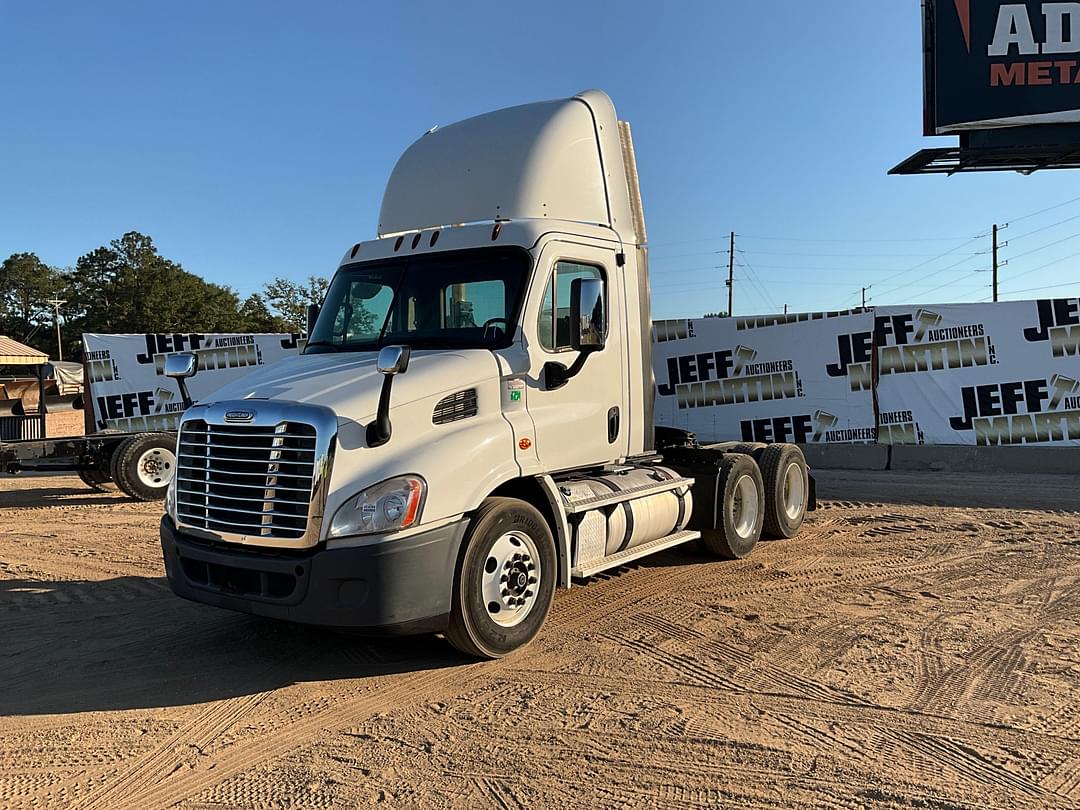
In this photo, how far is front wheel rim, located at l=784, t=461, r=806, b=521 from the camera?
29.9ft

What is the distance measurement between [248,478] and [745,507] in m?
5.25

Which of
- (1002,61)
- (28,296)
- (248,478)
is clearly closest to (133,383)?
(248,478)

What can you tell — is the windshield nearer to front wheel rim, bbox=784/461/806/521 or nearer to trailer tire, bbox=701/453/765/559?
trailer tire, bbox=701/453/765/559

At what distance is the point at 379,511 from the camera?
4586 mm

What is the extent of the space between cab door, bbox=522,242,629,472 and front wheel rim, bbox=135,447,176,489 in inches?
331

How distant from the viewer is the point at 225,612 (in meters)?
6.44

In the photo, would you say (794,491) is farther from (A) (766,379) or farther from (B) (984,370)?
(B) (984,370)

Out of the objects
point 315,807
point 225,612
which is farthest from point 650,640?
point 225,612

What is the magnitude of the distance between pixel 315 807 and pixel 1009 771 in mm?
3177

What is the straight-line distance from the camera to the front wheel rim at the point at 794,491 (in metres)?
9.12

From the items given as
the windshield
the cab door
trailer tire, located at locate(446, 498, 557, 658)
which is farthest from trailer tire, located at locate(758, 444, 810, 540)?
the windshield

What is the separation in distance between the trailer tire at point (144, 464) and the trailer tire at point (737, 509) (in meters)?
8.41

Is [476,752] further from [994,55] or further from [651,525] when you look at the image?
[994,55]

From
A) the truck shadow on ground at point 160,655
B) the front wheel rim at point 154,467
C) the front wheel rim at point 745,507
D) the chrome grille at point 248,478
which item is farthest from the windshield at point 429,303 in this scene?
the front wheel rim at point 154,467
